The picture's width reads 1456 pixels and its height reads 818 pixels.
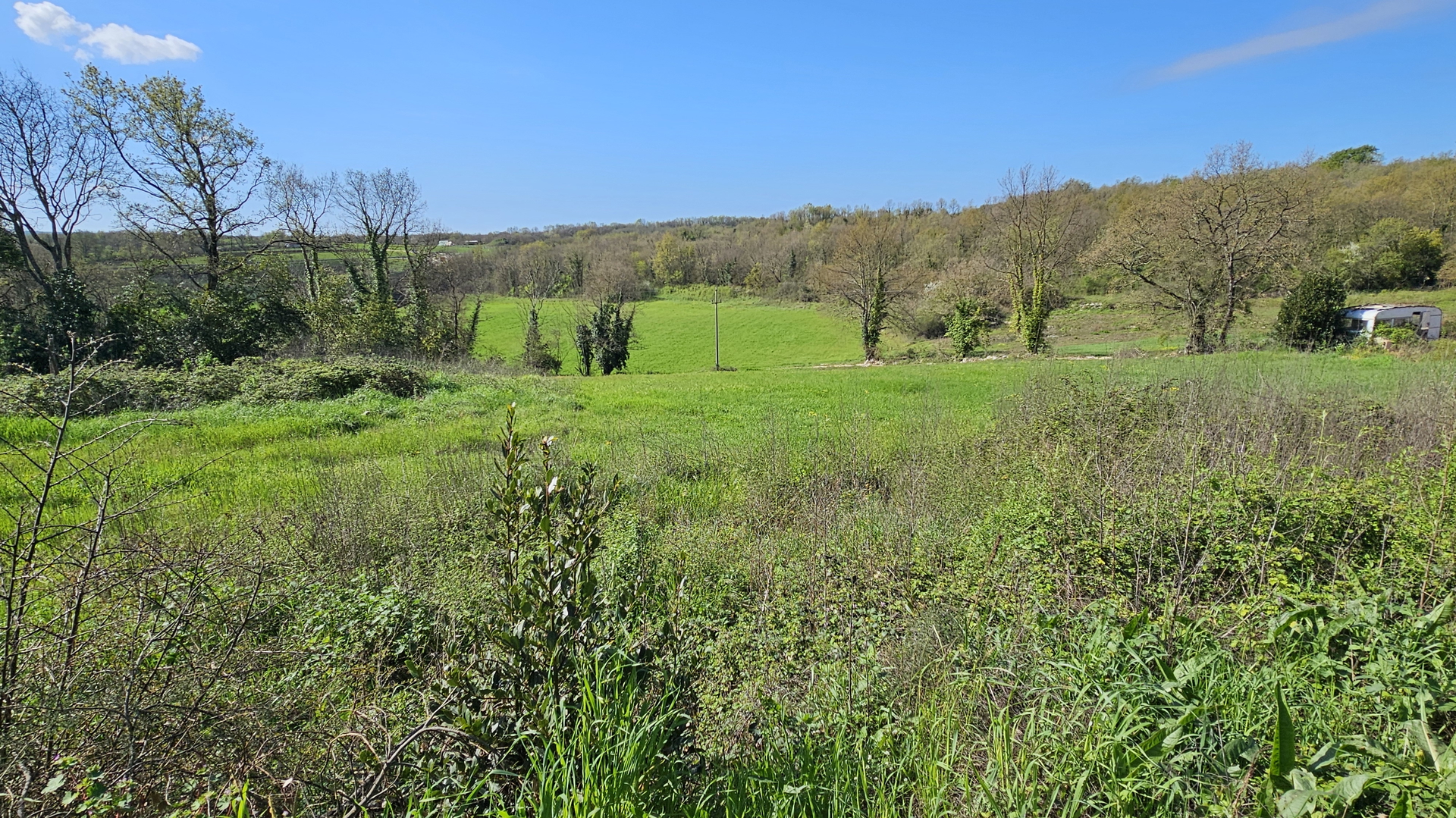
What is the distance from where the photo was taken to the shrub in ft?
67.0

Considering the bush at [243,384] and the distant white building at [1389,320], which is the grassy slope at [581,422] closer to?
the bush at [243,384]

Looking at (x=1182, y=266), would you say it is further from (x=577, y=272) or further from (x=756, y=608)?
(x=577, y=272)

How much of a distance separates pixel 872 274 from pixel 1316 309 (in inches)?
820

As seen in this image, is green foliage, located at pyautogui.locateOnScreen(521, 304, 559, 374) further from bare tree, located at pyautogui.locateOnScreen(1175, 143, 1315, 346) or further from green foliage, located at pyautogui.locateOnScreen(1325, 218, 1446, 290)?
green foliage, located at pyautogui.locateOnScreen(1325, 218, 1446, 290)

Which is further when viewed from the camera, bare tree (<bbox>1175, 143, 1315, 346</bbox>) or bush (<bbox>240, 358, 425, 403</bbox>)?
bare tree (<bbox>1175, 143, 1315, 346</bbox>)

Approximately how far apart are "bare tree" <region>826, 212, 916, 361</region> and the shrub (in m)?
18.5

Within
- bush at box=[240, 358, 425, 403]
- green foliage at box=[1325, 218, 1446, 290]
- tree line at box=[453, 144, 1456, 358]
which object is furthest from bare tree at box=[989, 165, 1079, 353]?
bush at box=[240, 358, 425, 403]

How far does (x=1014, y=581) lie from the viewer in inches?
146

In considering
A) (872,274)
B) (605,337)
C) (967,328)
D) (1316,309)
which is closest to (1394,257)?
(1316,309)

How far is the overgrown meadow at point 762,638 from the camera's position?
1961 mm

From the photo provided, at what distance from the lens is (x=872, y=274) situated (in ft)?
121

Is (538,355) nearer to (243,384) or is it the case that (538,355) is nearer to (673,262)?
(243,384)

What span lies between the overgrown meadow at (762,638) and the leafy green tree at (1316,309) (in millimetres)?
19416

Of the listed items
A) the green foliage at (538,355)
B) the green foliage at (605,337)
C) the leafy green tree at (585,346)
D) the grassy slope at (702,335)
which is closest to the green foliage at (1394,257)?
the grassy slope at (702,335)
